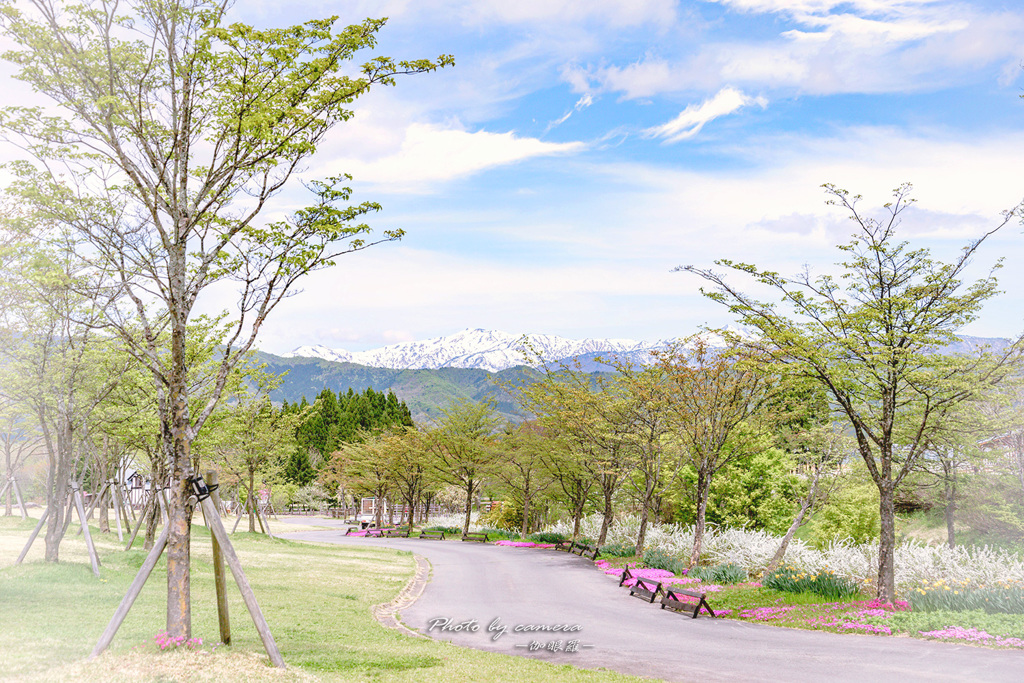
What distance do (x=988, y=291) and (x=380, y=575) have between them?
58.7ft

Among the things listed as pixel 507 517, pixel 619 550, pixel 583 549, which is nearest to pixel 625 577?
pixel 619 550

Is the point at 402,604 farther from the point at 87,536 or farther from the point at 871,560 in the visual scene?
the point at 871,560

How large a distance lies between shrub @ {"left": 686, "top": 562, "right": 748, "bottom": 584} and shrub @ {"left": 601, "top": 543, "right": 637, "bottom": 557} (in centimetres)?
625

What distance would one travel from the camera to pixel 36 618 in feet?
33.4

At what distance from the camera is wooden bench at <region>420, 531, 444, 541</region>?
37903 millimetres

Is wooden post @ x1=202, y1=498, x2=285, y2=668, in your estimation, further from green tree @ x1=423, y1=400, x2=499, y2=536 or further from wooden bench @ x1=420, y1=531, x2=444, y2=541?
wooden bench @ x1=420, y1=531, x2=444, y2=541

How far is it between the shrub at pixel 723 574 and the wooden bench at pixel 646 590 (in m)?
1.64

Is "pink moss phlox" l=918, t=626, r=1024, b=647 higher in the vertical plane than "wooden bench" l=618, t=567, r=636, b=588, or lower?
higher

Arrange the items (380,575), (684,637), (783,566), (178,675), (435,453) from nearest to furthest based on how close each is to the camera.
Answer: (178,675), (684,637), (783,566), (380,575), (435,453)

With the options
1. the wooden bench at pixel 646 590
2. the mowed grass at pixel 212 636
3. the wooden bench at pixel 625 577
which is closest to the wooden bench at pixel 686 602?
the wooden bench at pixel 646 590

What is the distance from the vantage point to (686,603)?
1473cm

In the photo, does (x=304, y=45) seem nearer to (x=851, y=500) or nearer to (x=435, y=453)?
(x=851, y=500)

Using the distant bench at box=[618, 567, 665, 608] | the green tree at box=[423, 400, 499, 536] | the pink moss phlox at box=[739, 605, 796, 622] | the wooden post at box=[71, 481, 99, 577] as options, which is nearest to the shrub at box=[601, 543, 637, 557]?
the distant bench at box=[618, 567, 665, 608]

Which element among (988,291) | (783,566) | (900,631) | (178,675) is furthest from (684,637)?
(988,291)
